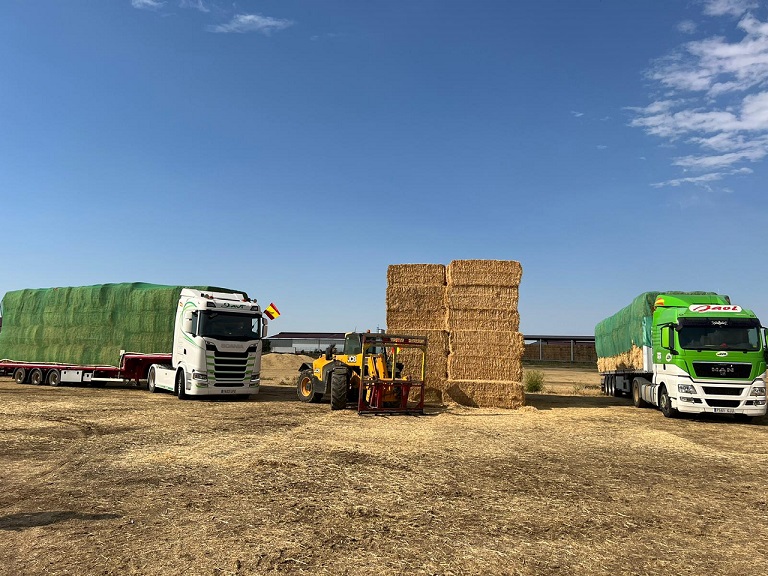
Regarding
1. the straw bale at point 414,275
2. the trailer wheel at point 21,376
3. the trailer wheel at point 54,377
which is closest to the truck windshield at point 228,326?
the straw bale at point 414,275

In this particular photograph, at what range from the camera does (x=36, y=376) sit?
24266 millimetres

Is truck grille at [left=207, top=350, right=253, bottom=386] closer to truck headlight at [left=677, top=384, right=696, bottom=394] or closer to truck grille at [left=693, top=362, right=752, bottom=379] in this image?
truck headlight at [left=677, top=384, right=696, bottom=394]

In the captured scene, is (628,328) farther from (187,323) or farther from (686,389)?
(187,323)

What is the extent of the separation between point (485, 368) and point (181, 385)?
10.2 meters

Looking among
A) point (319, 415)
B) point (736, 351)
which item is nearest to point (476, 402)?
point (319, 415)

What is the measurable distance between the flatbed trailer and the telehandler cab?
7.95 meters

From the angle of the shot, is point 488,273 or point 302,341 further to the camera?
point 302,341

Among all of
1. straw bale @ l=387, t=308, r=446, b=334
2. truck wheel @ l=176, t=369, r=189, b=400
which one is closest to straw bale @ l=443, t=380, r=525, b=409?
straw bale @ l=387, t=308, r=446, b=334

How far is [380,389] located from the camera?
15.5 meters

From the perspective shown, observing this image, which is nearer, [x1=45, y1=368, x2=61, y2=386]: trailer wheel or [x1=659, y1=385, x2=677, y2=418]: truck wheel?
[x1=659, y1=385, x2=677, y2=418]: truck wheel

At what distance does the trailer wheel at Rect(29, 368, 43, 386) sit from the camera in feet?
79.2

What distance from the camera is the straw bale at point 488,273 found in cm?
1809

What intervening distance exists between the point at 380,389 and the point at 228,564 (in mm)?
11007

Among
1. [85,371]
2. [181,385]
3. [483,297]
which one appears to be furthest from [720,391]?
[85,371]
